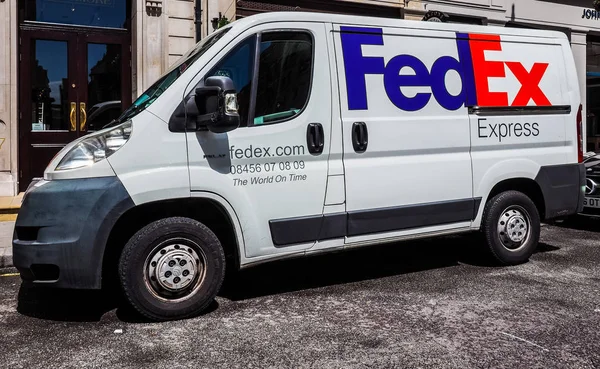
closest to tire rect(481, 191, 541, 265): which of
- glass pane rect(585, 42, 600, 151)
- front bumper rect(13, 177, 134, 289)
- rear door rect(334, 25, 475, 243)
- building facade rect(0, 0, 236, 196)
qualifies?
rear door rect(334, 25, 475, 243)

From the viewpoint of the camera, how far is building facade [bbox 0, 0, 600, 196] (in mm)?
9688

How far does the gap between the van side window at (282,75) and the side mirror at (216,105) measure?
32 centimetres

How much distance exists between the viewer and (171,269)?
4105 millimetres

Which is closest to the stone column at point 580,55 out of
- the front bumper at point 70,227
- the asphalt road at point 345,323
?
the asphalt road at point 345,323

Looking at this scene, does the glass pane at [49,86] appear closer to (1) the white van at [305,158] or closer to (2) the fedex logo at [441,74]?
(1) the white van at [305,158]

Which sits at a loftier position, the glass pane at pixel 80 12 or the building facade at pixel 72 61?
the glass pane at pixel 80 12

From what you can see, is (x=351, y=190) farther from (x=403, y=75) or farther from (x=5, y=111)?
(x=5, y=111)

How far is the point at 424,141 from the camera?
512cm

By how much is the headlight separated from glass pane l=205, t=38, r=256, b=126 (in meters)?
0.83

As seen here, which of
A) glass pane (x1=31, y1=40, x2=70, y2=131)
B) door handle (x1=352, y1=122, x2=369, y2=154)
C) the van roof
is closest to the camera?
the van roof

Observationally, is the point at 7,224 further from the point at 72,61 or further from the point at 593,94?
the point at 593,94

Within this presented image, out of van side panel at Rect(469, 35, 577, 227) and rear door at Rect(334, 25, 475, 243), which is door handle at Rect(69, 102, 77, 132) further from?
van side panel at Rect(469, 35, 577, 227)

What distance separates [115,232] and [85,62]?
7152mm

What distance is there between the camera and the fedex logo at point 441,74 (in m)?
4.84
